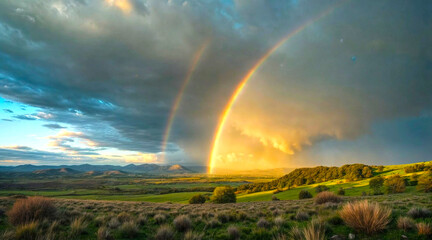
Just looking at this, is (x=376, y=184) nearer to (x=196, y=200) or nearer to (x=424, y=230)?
(x=196, y=200)

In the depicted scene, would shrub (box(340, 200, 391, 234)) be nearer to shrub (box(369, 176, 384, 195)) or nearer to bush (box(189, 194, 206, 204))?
bush (box(189, 194, 206, 204))

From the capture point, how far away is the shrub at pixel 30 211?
905 cm

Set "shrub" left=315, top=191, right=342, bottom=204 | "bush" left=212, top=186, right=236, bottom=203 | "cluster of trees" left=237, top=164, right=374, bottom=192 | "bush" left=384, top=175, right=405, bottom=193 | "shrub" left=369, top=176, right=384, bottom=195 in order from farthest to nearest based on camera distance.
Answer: "cluster of trees" left=237, top=164, right=374, bottom=192 → "bush" left=212, top=186, right=236, bottom=203 → "shrub" left=369, top=176, right=384, bottom=195 → "bush" left=384, top=175, right=405, bottom=193 → "shrub" left=315, top=191, right=342, bottom=204

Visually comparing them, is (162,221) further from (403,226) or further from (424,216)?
(424,216)

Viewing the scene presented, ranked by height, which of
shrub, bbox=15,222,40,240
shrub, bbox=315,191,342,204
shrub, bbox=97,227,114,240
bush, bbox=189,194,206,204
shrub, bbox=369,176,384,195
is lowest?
bush, bbox=189,194,206,204

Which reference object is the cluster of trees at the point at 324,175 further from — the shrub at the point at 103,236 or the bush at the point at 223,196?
the shrub at the point at 103,236

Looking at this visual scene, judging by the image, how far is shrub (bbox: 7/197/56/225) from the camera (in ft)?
29.7

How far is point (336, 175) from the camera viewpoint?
108 meters

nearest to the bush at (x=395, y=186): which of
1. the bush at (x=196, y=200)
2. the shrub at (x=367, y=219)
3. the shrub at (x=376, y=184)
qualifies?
the shrub at (x=376, y=184)

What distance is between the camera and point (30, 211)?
945cm

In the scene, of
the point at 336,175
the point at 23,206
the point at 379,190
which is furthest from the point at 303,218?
the point at 336,175

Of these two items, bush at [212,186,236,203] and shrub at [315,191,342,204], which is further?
bush at [212,186,236,203]

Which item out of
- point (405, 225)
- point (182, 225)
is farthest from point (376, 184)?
point (182, 225)

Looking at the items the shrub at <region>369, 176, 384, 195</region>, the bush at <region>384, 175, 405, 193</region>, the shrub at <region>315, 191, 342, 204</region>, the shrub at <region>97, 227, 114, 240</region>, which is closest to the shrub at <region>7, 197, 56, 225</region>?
the shrub at <region>97, 227, 114, 240</region>
